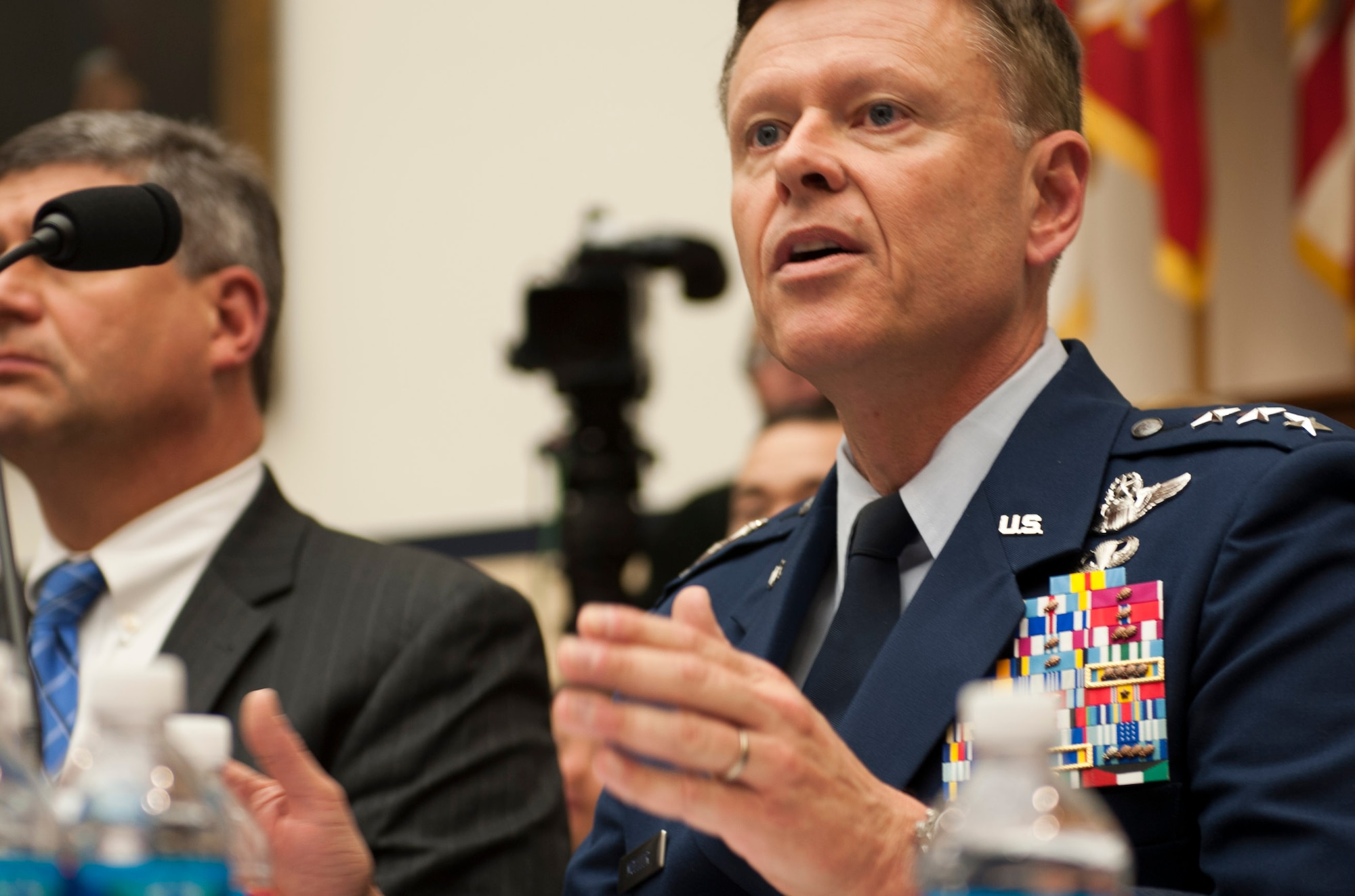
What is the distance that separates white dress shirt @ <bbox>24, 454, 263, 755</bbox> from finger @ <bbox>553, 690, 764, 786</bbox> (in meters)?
1.17

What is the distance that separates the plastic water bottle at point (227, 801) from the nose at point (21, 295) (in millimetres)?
1015

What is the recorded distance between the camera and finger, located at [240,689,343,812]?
111 cm

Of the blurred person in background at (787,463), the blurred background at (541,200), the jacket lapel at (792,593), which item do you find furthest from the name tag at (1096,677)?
the blurred background at (541,200)

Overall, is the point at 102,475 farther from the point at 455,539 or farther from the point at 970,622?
the point at 455,539

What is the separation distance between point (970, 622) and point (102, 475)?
1248 millimetres

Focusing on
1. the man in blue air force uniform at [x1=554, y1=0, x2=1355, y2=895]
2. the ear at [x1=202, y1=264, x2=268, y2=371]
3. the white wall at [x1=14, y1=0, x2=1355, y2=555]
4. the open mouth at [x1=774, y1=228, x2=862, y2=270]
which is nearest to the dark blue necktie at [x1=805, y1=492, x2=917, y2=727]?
the man in blue air force uniform at [x1=554, y1=0, x2=1355, y2=895]

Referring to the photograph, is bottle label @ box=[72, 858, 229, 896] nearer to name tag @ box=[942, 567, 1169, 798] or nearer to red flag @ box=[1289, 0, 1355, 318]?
name tag @ box=[942, 567, 1169, 798]

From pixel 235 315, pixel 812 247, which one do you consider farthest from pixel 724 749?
pixel 235 315

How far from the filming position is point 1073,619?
4.26 ft

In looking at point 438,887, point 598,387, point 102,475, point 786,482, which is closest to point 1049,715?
point 438,887

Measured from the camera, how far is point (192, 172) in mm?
2203

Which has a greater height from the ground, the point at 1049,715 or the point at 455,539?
the point at 1049,715

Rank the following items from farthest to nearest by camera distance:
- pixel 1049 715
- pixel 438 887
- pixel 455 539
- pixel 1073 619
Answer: pixel 455 539
pixel 438 887
pixel 1073 619
pixel 1049 715

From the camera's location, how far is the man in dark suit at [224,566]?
180 centimetres
